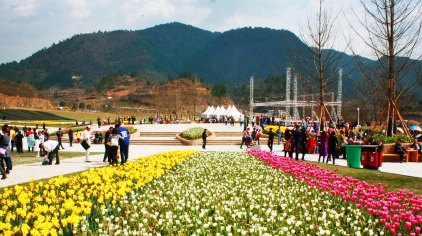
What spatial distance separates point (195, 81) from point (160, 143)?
131 metres

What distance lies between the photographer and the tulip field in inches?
239

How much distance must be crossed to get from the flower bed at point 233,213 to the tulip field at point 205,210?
0.01 m

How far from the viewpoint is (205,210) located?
23.6 ft

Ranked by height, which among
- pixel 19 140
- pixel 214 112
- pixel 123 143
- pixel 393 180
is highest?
pixel 214 112

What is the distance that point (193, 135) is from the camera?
35.9 metres

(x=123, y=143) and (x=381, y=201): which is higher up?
(x=123, y=143)

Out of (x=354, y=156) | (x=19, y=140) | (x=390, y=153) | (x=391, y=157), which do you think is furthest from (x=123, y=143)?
(x=390, y=153)

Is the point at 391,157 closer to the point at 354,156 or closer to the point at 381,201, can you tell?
the point at 354,156

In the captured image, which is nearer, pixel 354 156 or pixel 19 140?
pixel 354 156

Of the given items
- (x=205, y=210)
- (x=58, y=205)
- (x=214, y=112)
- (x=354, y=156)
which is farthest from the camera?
(x=214, y=112)

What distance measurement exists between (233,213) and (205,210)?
49cm

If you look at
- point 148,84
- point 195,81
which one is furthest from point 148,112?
point 148,84

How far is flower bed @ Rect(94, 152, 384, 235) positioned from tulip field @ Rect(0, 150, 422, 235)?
1 centimetres

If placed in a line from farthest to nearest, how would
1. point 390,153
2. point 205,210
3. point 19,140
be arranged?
point 19,140, point 390,153, point 205,210
